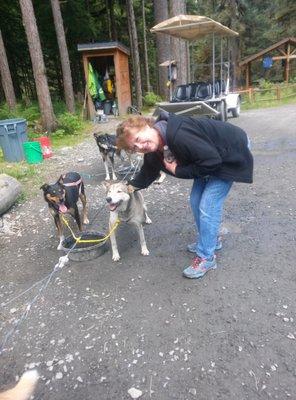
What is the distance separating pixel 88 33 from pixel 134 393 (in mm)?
21575

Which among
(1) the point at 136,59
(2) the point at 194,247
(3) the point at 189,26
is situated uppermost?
(3) the point at 189,26

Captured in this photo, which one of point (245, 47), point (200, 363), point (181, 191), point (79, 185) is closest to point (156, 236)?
point (79, 185)

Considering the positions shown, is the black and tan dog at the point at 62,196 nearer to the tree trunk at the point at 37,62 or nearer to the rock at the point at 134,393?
the rock at the point at 134,393

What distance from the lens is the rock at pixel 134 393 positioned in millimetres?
2543

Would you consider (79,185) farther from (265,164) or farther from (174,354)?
(265,164)

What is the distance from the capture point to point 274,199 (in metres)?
5.82

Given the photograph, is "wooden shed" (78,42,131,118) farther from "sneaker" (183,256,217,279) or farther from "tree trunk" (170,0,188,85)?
"sneaker" (183,256,217,279)

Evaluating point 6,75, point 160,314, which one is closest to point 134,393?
point 160,314

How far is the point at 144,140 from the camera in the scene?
3.12m

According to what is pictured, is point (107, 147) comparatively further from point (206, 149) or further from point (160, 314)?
point (160, 314)

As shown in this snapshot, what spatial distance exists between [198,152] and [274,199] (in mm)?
3231

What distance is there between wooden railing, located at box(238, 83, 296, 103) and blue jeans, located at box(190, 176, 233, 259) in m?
17.1

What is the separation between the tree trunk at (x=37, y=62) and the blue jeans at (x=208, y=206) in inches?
377

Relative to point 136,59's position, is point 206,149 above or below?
A: below
